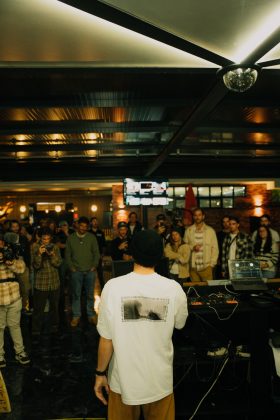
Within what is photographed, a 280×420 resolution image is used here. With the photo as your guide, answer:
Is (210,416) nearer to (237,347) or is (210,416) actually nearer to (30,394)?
(237,347)

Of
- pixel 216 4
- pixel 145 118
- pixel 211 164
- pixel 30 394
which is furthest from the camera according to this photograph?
pixel 211 164

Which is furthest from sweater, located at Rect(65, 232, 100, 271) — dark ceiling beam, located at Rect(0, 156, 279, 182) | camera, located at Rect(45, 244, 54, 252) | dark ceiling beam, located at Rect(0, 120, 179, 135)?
dark ceiling beam, located at Rect(0, 156, 279, 182)

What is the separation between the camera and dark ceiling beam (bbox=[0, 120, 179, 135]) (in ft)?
16.7

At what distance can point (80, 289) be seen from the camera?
5.89 m

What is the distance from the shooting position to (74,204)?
21.3m

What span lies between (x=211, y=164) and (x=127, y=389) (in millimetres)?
7941

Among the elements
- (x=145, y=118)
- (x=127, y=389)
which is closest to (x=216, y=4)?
(x=127, y=389)

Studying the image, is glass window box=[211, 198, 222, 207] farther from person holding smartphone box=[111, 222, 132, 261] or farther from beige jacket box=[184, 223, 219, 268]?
beige jacket box=[184, 223, 219, 268]

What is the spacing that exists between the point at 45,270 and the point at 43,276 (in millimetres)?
95

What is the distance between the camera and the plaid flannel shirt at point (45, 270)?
5242mm

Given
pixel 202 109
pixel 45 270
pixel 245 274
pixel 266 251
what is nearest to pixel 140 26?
pixel 202 109

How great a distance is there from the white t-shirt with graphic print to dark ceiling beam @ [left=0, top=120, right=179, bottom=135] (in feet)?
11.8

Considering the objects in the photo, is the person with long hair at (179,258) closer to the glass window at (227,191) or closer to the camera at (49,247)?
the camera at (49,247)

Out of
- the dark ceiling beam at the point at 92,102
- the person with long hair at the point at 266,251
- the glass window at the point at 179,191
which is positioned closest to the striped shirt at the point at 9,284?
the dark ceiling beam at the point at 92,102
